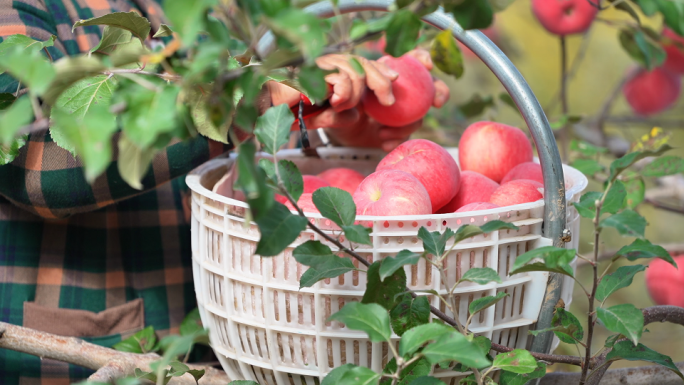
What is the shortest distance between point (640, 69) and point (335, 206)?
128 cm

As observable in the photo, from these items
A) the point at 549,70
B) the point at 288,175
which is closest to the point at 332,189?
the point at 288,175

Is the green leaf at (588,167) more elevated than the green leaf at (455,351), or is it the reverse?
the green leaf at (455,351)

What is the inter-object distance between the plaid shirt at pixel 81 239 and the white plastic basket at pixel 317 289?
203 mm

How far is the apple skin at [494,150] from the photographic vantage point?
2.19ft

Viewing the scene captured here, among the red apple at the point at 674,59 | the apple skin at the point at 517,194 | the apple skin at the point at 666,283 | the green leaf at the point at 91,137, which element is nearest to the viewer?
the green leaf at the point at 91,137

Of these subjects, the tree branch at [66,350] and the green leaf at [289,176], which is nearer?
the green leaf at [289,176]

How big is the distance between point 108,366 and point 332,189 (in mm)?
242

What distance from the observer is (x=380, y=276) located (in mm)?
332

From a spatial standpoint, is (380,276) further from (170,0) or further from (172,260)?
(172,260)

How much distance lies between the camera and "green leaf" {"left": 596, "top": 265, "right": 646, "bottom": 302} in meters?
0.39

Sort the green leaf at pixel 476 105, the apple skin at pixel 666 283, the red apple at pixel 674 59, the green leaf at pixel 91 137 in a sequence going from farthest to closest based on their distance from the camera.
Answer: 1. the red apple at pixel 674 59
2. the green leaf at pixel 476 105
3. the apple skin at pixel 666 283
4. the green leaf at pixel 91 137

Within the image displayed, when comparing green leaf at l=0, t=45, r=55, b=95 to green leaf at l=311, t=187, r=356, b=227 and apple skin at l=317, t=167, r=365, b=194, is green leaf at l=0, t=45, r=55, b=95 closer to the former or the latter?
green leaf at l=311, t=187, r=356, b=227

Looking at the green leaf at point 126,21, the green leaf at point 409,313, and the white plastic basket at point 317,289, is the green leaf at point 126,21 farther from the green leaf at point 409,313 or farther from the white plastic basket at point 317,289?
the green leaf at point 409,313

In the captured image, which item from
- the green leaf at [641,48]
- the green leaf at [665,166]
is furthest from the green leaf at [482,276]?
the green leaf at [641,48]
